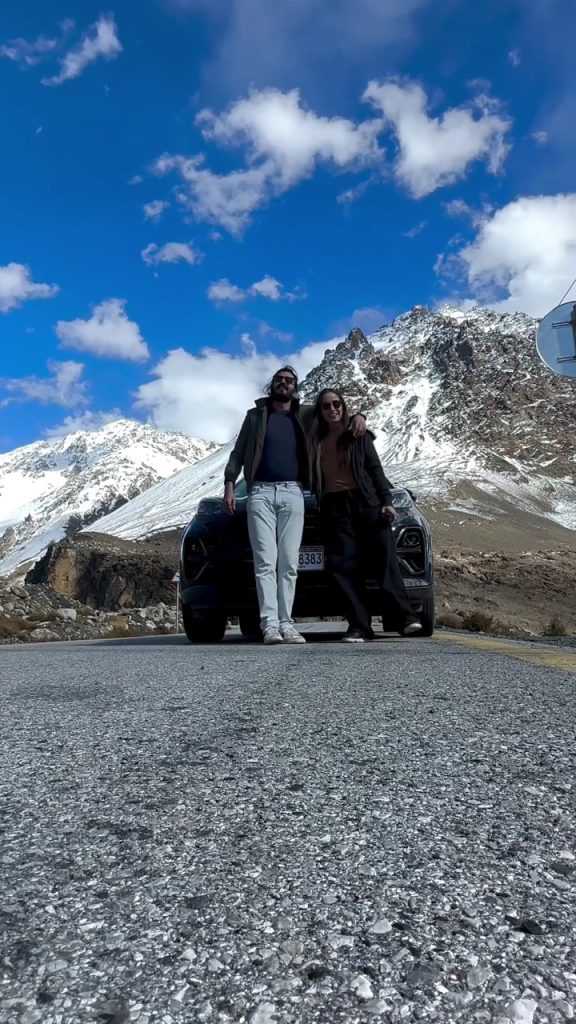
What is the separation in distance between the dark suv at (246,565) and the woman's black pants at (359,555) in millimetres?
125

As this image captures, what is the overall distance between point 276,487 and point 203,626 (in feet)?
5.69

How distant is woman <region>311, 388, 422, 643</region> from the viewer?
5.36 meters

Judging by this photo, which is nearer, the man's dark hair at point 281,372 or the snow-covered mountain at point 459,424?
the man's dark hair at point 281,372

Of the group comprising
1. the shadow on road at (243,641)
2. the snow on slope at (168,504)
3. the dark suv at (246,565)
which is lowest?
the shadow on road at (243,641)

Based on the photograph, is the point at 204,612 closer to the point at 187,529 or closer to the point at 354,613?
the point at 187,529

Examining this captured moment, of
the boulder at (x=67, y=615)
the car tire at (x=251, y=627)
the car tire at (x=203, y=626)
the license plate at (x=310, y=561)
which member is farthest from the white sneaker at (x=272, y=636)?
the boulder at (x=67, y=615)

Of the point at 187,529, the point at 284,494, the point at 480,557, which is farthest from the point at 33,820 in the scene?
the point at 480,557

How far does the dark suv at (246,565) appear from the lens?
221 inches

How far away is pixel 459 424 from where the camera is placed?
147 metres

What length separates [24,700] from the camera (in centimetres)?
273

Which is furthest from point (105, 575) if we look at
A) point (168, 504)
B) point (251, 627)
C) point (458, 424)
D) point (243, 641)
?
point (458, 424)

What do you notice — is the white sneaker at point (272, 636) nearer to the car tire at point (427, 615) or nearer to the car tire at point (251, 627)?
the car tire at point (427, 615)

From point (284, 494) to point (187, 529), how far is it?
1.00 m

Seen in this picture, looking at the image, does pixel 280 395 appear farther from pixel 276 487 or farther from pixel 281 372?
pixel 276 487
